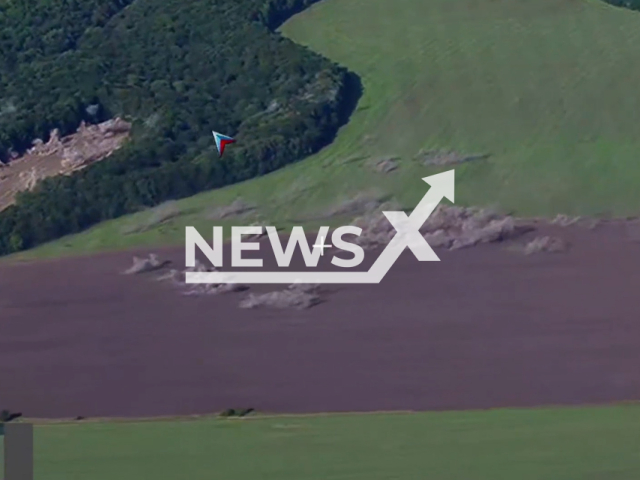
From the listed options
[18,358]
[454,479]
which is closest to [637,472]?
[454,479]

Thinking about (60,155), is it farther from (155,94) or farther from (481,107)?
(481,107)

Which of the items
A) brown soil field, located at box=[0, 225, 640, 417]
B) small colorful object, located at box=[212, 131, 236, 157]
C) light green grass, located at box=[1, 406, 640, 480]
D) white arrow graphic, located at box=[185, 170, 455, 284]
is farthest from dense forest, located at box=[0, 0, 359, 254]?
light green grass, located at box=[1, 406, 640, 480]

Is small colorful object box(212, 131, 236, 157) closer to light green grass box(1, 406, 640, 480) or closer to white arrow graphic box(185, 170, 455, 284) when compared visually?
white arrow graphic box(185, 170, 455, 284)

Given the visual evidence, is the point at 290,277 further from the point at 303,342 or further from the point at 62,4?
the point at 62,4

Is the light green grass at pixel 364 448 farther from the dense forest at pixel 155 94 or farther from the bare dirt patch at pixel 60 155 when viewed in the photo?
the bare dirt patch at pixel 60 155

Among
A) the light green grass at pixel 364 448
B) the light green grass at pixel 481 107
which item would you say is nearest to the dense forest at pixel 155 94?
the light green grass at pixel 481 107
